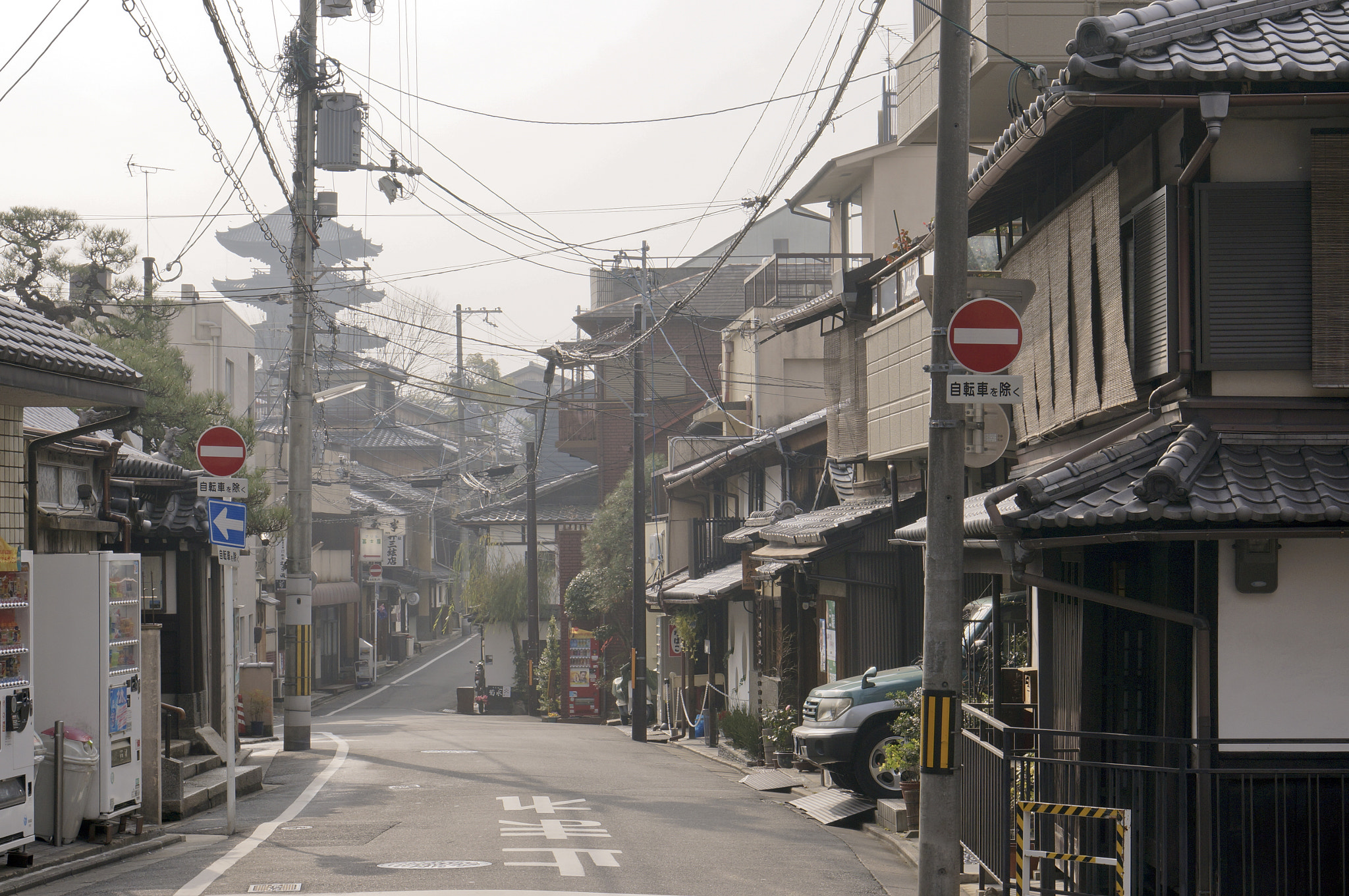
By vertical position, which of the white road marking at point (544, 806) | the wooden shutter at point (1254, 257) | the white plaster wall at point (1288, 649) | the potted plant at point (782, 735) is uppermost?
the wooden shutter at point (1254, 257)

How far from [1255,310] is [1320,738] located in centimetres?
285

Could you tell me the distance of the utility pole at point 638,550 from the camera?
30594 mm

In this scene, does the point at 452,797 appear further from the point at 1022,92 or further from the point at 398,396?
the point at 398,396

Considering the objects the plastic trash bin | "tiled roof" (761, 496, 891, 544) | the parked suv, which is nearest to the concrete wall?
"tiled roof" (761, 496, 891, 544)

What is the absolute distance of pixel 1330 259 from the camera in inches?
341

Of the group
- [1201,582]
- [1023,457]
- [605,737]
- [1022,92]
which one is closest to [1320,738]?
[1201,582]

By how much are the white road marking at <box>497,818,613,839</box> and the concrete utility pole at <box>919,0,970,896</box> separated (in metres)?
4.26

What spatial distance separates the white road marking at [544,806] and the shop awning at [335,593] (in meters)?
37.5

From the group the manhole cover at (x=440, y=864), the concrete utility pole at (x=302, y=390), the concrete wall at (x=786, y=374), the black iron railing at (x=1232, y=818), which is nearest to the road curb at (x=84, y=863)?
the manhole cover at (x=440, y=864)

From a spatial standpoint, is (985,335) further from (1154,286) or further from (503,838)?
(503,838)

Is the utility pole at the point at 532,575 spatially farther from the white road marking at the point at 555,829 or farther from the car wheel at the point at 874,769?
the white road marking at the point at 555,829

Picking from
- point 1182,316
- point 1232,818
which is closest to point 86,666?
point 1232,818

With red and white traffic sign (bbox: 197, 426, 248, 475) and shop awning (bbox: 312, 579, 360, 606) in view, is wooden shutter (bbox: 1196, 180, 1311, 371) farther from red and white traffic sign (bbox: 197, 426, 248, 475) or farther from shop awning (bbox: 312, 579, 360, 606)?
shop awning (bbox: 312, 579, 360, 606)

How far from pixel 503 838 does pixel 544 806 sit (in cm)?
265
